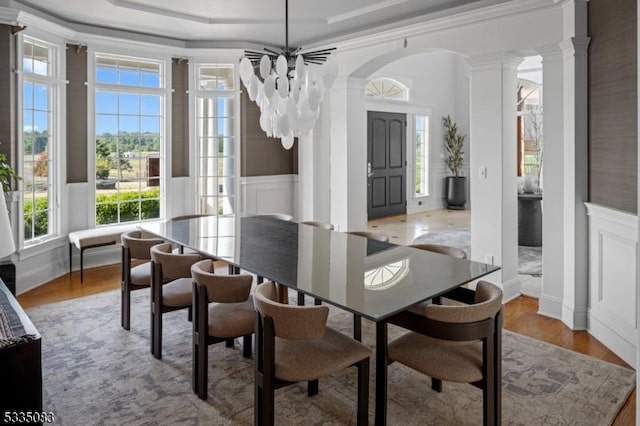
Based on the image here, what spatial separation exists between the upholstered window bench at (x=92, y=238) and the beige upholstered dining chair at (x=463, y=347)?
418 centimetres

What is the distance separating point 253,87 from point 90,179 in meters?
3.41

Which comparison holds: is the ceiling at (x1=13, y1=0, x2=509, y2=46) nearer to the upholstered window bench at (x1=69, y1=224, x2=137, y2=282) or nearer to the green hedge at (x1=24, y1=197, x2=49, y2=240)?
the green hedge at (x1=24, y1=197, x2=49, y2=240)

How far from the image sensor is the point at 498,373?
2213 millimetres

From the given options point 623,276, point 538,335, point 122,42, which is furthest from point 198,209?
point 623,276

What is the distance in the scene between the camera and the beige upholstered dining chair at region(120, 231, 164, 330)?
11.9ft

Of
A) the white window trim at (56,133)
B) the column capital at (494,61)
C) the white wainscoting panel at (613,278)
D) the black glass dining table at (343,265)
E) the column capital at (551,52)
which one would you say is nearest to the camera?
the black glass dining table at (343,265)

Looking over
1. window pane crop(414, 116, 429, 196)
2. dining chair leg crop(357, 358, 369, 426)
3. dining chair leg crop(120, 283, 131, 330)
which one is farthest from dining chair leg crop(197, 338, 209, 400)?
window pane crop(414, 116, 429, 196)

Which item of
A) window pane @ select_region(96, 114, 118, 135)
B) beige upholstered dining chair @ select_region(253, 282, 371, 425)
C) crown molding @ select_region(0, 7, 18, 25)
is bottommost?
beige upholstered dining chair @ select_region(253, 282, 371, 425)

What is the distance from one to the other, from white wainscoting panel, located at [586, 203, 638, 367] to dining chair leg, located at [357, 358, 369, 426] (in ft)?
6.76

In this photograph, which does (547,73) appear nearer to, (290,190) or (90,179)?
(290,190)

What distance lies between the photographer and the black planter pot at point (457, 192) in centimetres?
1102

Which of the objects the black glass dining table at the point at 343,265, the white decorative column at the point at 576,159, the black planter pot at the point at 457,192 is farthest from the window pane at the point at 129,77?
the black planter pot at the point at 457,192

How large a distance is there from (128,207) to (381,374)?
16.3ft

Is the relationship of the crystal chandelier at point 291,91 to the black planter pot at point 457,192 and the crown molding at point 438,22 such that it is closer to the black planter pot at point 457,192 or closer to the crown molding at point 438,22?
the crown molding at point 438,22
